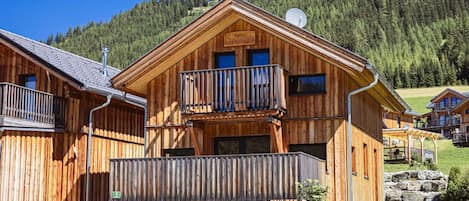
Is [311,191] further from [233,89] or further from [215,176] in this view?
[233,89]

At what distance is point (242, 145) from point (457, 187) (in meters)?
12.2

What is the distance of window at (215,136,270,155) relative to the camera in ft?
72.8

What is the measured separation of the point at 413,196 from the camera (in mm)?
31750

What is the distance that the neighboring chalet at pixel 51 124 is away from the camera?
76.5 feet

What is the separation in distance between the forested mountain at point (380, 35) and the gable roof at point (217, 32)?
101 m

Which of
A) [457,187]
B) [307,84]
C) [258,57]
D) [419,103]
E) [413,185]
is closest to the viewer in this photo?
[307,84]

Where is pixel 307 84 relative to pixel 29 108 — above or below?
above

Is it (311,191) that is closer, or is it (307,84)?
(311,191)

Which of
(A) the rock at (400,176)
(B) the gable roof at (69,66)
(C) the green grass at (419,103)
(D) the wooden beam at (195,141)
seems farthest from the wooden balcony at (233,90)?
(C) the green grass at (419,103)

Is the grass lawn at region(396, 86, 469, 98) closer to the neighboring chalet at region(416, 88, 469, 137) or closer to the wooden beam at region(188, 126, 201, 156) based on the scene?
the neighboring chalet at region(416, 88, 469, 137)

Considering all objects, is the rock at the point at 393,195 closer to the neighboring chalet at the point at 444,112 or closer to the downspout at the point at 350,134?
the downspout at the point at 350,134

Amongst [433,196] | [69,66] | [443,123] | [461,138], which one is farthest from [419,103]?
[69,66]

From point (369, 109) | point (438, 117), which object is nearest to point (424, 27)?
point (438, 117)

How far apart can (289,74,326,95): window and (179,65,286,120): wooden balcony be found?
556 mm
